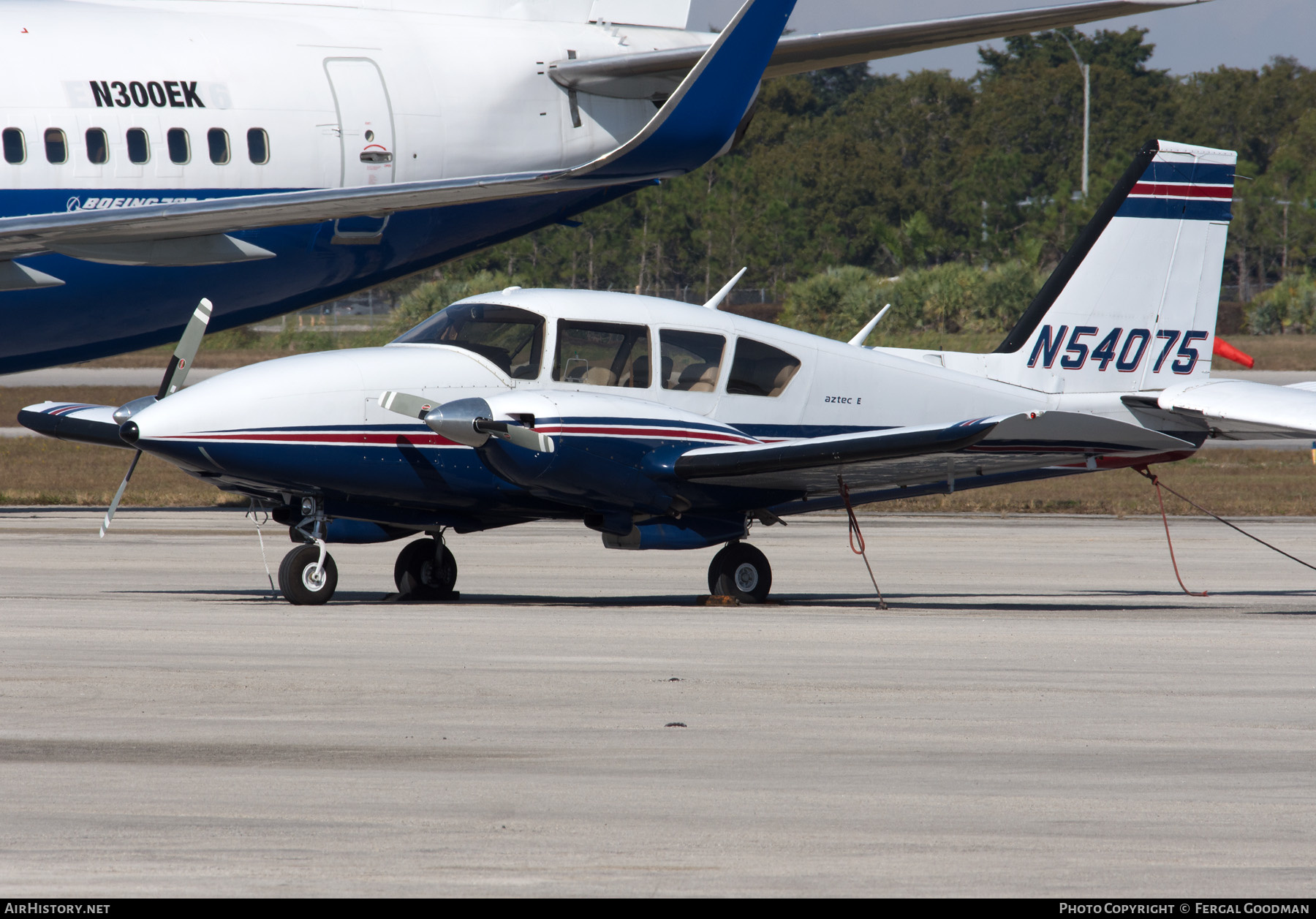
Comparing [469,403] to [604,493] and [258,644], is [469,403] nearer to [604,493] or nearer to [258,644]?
[604,493]

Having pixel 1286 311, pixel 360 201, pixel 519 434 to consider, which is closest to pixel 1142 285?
pixel 519 434

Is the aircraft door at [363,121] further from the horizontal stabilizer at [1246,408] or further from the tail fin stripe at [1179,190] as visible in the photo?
the horizontal stabilizer at [1246,408]

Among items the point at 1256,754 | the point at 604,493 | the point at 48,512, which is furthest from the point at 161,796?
the point at 48,512

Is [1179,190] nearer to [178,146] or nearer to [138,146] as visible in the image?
[178,146]

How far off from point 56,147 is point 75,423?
6.73m

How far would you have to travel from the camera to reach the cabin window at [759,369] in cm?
1385

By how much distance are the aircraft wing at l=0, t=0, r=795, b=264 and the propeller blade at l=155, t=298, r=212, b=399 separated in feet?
12.2

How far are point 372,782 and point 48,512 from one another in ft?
58.8

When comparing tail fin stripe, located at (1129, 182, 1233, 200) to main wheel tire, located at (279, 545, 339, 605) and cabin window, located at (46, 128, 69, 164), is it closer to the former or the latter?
main wheel tire, located at (279, 545, 339, 605)

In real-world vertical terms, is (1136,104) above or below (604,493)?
above

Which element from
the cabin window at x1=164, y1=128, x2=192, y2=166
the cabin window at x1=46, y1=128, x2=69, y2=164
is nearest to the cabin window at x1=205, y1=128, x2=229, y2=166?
the cabin window at x1=164, y1=128, x2=192, y2=166

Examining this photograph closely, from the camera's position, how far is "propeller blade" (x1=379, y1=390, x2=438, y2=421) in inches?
484

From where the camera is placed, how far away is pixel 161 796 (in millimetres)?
6156

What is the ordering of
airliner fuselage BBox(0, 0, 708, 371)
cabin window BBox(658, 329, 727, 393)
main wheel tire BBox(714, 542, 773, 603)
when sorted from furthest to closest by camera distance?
airliner fuselage BBox(0, 0, 708, 371) < main wheel tire BBox(714, 542, 773, 603) < cabin window BBox(658, 329, 727, 393)
